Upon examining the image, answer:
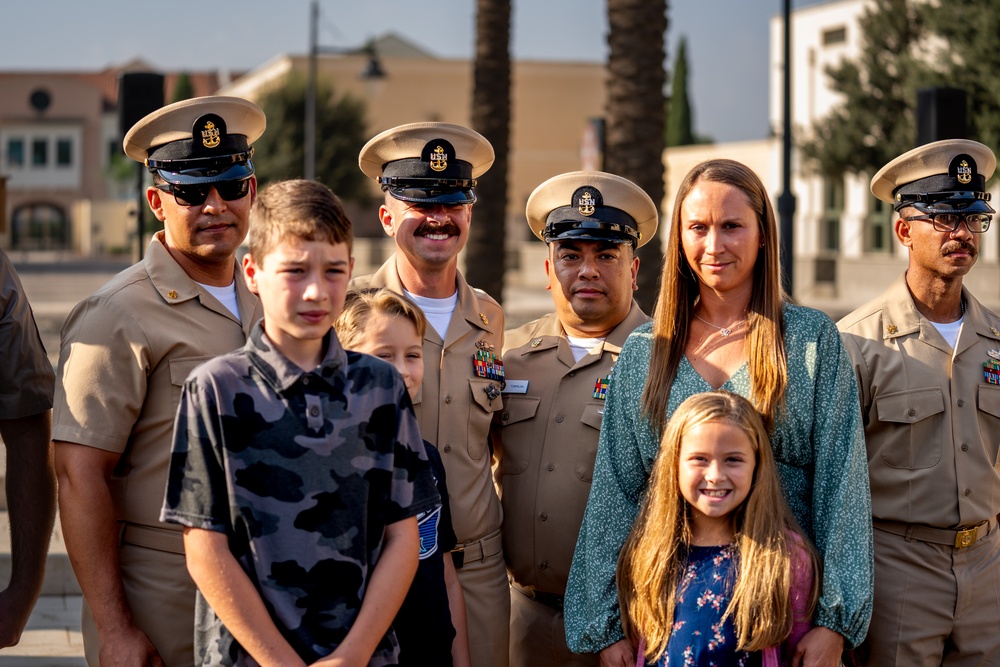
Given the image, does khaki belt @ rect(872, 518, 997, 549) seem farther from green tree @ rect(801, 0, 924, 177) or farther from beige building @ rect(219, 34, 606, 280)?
beige building @ rect(219, 34, 606, 280)

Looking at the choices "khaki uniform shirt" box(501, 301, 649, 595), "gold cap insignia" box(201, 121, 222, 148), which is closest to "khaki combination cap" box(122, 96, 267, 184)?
"gold cap insignia" box(201, 121, 222, 148)

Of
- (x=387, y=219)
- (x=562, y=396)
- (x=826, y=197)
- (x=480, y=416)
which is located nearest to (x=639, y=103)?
(x=387, y=219)

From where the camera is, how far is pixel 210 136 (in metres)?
3.64

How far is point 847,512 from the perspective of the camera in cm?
329

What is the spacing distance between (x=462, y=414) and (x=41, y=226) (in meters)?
69.6

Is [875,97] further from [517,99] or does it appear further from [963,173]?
[517,99]

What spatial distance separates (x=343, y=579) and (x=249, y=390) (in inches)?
19.5

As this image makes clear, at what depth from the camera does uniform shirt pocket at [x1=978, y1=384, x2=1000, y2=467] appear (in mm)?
4270

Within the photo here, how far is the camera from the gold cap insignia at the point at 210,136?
3.63 m

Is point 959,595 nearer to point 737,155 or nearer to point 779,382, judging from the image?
point 779,382

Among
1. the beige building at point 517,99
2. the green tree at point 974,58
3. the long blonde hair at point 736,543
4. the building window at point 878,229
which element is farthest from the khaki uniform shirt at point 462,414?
the beige building at point 517,99

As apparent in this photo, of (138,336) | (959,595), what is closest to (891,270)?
(959,595)

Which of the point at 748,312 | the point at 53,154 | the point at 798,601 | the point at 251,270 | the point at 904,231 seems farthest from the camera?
the point at 53,154

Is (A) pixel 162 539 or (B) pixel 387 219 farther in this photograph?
(B) pixel 387 219
